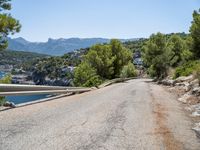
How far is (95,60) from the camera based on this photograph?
273 ft

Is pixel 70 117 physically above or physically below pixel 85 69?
above

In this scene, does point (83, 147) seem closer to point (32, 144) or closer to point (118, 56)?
point (32, 144)

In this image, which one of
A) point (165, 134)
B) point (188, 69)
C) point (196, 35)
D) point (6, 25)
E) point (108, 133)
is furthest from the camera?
point (196, 35)

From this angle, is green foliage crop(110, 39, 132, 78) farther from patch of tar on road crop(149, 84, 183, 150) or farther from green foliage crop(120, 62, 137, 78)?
patch of tar on road crop(149, 84, 183, 150)

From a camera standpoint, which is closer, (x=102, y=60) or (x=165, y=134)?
(x=165, y=134)

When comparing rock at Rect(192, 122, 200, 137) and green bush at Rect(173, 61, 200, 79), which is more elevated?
rock at Rect(192, 122, 200, 137)

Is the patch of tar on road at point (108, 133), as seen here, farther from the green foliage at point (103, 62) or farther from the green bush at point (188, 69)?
the green foliage at point (103, 62)

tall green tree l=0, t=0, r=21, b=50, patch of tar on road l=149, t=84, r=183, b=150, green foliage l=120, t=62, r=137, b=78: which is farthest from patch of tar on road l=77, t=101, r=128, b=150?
green foliage l=120, t=62, r=137, b=78

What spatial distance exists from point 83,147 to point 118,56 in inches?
3255

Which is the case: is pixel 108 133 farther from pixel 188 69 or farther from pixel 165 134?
pixel 188 69

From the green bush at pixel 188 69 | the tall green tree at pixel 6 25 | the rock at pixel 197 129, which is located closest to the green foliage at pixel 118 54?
the green bush at pixel 188 69

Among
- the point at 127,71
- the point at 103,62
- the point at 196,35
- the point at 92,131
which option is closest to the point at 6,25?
the point at 92,131

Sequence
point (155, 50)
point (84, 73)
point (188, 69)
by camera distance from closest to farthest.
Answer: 1. point (188, 69)
2. point (155, 50)
3. point (84, 73)

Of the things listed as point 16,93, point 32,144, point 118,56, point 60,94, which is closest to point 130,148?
point 32,144
